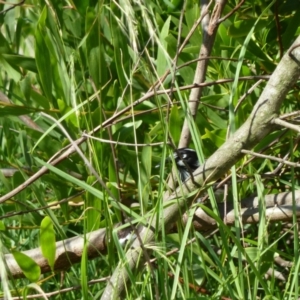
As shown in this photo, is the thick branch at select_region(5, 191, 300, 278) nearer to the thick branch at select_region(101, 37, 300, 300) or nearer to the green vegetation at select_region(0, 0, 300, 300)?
the green vegetation at select_region(0, 0, 300, 300)

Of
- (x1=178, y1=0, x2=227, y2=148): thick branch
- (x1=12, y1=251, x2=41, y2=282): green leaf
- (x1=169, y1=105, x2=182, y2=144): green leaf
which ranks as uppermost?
(x1=178, y1=0, x2=227, y2=148): thick branch

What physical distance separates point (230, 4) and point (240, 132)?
572 mm

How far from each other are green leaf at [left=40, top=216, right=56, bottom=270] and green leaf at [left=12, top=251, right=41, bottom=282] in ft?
0.12

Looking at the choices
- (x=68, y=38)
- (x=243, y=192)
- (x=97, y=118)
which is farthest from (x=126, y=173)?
(x=68, y=38)

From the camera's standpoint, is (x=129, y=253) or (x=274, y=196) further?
(x=274, y=196)

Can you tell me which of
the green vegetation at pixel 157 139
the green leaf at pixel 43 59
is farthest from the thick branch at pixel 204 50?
the green leaf at pixel 43 59

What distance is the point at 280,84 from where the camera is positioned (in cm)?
111

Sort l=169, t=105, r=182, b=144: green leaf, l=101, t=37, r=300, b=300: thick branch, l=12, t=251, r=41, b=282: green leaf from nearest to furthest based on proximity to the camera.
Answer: l=101, t=37, r=300, b=300: thick branch → l=12, t=251, r=41, b=282: green leaf → l=169, t=105, r=182, b=144: green leaf

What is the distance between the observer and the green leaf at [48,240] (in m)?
1.28

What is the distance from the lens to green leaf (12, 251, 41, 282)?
1233 millimetres

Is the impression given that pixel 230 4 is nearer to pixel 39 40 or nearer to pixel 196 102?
pixel 196 102

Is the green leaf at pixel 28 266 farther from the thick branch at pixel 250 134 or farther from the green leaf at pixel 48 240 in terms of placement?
the thick branch at pixel 250 134

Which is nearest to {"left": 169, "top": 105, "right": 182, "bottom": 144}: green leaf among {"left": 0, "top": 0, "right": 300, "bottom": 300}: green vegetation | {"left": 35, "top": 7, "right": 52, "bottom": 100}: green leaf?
{"left": 0, "top": 0, "right": 300, "bottom": 300}: green vegetation

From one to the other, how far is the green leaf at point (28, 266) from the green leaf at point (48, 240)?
37 millimetres
